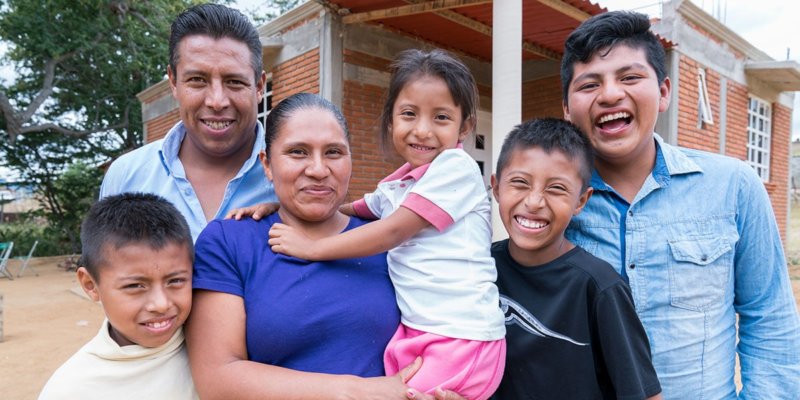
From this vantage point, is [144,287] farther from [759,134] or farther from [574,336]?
[759,134]

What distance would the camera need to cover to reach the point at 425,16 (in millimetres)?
6230

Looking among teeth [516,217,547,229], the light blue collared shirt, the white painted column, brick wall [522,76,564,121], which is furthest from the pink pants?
Answer: brick wall [522,76,564,121]

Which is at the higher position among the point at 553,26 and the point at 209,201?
the point at 553,26

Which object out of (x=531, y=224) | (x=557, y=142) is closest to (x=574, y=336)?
(x=531, y=224)

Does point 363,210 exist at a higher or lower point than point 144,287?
higher

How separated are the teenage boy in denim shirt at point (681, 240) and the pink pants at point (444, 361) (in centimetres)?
56

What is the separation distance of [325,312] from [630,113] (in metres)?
1.16

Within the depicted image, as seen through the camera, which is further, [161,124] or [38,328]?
[161,124]

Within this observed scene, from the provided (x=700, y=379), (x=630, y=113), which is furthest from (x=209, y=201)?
(x=700, y=379)

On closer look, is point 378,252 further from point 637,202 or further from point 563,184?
point 637,202

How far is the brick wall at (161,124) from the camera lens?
38.9 ft

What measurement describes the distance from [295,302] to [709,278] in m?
1.30

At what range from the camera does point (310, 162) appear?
159cm

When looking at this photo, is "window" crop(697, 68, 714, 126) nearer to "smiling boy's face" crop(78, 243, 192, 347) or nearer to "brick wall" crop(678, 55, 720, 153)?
"brick wall" crop(678, 55, 720, 153)
